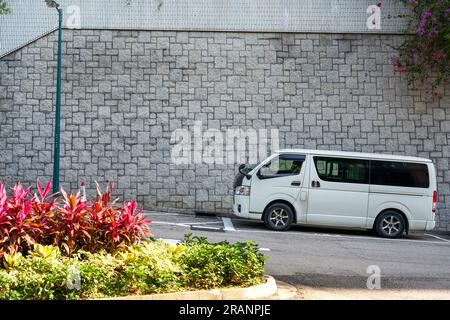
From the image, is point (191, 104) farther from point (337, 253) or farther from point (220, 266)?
point (220, 266)

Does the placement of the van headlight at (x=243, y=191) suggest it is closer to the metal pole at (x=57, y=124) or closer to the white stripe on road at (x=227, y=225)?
the white stripe on road at (x=227, y=225)

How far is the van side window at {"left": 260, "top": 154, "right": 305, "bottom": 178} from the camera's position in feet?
42.8

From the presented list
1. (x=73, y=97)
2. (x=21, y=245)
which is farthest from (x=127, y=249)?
(x=73, y=97)

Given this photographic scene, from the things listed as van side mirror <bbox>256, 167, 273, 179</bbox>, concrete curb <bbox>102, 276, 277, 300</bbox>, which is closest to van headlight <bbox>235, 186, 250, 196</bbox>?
van side mirror <bbox>256, 167, 273, 179</bbox>

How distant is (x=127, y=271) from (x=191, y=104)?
1245 centimetres

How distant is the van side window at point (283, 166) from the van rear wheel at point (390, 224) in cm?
263

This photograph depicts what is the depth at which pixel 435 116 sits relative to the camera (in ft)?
58.7

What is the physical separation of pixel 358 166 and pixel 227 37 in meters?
7.68

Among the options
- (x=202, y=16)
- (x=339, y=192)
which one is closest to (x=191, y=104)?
(x=202, y=16)

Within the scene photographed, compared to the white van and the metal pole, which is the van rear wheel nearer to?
the white van

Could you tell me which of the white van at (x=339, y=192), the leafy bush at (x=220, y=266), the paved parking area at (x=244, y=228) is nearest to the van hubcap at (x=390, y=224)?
the white van at (x=339, y=192)
